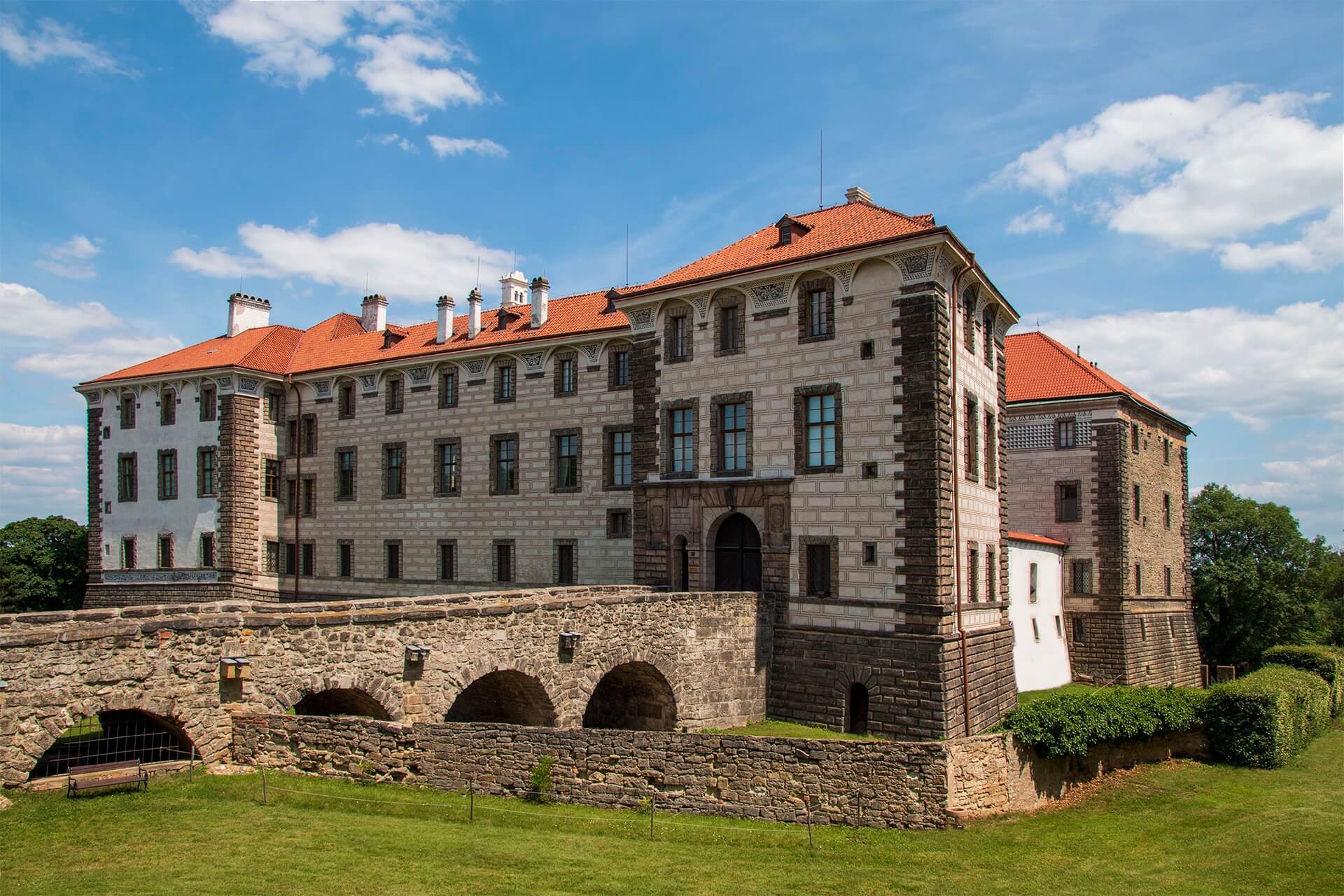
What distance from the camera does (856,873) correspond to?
1499 cm

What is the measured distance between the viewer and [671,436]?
28.0 meters

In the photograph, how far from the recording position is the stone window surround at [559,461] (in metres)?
34.3

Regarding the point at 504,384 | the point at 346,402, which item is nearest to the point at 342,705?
the point at 504,384

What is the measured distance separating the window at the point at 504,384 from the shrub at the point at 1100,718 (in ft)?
69.4

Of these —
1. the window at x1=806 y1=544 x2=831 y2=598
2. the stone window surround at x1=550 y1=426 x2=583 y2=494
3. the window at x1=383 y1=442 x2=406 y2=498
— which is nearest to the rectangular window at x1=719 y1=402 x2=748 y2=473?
the window at x1=806 y1=544 x2=831 y2=598

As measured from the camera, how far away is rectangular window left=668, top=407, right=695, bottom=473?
27609 millimetres

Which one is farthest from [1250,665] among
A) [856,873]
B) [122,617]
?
[122,617]

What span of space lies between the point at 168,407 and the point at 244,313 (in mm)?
5785

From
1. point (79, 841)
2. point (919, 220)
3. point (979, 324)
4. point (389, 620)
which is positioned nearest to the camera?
point (79, 841)

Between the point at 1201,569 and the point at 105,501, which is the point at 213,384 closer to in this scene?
the point at 105,501

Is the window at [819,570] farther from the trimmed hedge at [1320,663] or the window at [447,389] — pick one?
the trimmed hedge at [1320,663]

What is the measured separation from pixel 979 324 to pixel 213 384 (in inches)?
1198

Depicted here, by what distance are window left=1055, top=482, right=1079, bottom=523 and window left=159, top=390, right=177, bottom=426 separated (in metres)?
36.0

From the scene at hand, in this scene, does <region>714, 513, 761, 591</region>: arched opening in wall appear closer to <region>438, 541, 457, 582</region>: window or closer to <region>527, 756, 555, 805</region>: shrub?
<region>527, 756, 555, 805</region>: shrub
